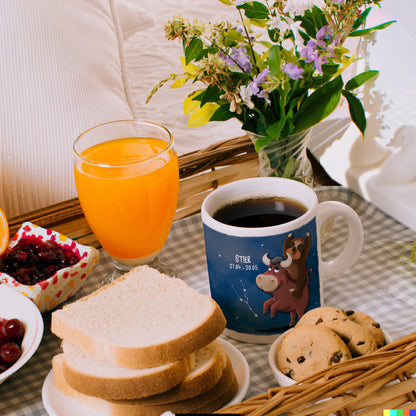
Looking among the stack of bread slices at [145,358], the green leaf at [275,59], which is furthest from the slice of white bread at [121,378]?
the green leaf at [275,59]

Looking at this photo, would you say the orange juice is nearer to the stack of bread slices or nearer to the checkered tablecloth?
the checkered tablecloth

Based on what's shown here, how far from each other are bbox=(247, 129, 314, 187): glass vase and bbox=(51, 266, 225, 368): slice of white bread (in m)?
0.24

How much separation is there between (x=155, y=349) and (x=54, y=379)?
131mm

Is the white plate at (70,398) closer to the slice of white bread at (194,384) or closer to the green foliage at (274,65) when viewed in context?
the slice of white bread at (194,384)

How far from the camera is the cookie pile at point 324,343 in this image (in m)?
0.62

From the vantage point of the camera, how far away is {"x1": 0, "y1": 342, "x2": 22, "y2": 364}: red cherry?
2.27 feet

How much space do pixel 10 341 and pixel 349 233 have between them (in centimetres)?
45

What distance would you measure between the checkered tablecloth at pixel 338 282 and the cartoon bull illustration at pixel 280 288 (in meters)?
0.06

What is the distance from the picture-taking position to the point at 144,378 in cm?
62

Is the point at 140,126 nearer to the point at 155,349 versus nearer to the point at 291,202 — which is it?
the point at 291,202

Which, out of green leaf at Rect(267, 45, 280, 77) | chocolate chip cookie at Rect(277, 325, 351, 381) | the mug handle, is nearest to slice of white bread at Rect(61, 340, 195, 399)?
chocolate chip cookie at Rect(277, 325, 351, 381)

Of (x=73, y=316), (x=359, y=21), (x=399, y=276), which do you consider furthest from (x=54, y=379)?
(x=359, y=21)

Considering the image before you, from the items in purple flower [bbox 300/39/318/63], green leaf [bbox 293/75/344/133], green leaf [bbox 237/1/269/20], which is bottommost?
green leaf [bbox 293/75/344/133]

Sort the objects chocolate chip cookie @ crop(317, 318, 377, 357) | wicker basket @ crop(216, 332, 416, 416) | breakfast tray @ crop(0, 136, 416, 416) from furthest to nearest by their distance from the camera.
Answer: breakfast tray @ crop(0, 136, 416, 416)
chocolate chip cookie @ crop(317, 318, 377, 357)
wicker basket @ crop(216, 332, 416, 416)
